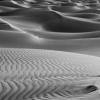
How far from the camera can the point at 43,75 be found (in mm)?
3164

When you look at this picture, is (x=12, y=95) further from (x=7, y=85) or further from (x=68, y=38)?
A: (x=68, y=38)

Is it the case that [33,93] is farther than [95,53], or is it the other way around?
[95,53]

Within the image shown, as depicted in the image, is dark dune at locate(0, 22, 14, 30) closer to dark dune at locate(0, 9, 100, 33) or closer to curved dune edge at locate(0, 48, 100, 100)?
dark dune at locate(0, 9, 100, 33)

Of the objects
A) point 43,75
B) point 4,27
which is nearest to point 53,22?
point 4,27

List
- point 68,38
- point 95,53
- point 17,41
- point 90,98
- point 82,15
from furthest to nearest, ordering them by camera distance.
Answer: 1. point 82,15
2. point 68,38
3. point 17,41
4. point 95,53
5. point 90,98

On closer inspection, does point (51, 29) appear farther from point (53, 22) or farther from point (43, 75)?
point (43, 75)

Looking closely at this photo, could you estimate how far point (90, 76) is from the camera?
326 centimetres

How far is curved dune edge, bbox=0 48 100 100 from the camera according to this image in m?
2.49

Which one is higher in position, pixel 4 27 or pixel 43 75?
pixel 4 27

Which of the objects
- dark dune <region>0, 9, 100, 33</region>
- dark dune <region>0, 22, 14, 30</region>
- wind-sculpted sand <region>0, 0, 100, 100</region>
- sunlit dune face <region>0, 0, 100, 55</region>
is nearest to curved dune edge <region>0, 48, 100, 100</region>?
wind-sculpted sand <region>0, 0, 100, 100</region>

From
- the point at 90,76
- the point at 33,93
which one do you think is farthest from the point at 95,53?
the point at 33,93

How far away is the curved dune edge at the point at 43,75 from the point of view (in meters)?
2.49

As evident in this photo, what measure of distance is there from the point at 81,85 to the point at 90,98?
1.63 ft

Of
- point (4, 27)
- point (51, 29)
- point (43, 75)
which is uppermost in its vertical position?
point (4, 27)
